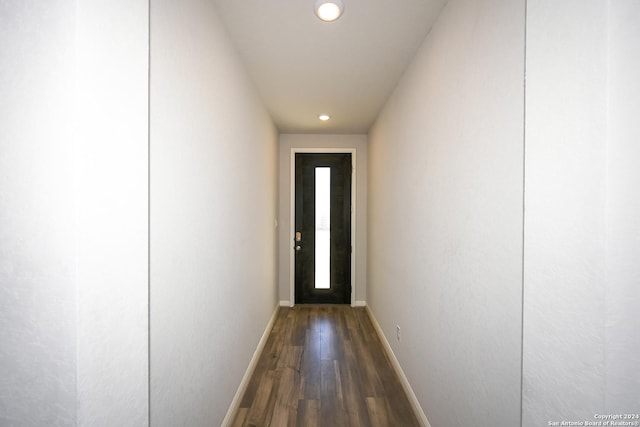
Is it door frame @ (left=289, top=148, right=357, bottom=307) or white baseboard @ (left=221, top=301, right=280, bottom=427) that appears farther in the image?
door frame @ (left=289, top=148, right=357, bottom=307)

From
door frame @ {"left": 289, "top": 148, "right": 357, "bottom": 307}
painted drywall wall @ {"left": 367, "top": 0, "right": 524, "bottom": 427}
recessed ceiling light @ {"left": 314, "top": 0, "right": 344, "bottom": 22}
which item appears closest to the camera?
painted drywall wall @ {"left": 367, "top": 0, "right": 524, "bottom": 427}

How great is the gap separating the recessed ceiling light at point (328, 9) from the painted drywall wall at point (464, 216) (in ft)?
1.91

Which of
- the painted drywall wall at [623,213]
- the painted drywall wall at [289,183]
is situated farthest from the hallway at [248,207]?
the painted drywall wall at [289,183]

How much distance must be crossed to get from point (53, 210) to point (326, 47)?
74.1 inches

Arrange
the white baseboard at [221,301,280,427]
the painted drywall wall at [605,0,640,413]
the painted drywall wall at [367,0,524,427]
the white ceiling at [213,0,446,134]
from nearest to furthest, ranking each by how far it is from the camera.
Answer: the painted drywall wall at [605,0,640,413] → the painted drywall wall at [367,0,524,427] → the white ceiling at [213,0,446,134] → the white baseboard at [221,301,280,427]

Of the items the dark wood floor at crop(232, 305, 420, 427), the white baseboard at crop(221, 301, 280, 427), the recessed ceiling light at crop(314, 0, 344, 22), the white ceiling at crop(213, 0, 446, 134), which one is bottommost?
the dark wood floor at crop(232, 305, 420, 427)

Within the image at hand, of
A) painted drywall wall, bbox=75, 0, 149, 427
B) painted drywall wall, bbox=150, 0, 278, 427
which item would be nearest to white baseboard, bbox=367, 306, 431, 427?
painted drywall wall, bbox=150, 0, 278, 427

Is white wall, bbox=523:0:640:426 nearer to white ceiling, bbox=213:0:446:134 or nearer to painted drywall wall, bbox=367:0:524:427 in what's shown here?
painted drywall wall, bbox=367:0:524:427

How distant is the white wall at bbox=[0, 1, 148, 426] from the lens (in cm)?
62

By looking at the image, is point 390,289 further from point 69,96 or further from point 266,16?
point 69,96

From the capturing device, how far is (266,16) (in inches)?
65.5

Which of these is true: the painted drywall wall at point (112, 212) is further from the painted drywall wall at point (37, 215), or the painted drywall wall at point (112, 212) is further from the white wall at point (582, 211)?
the white wall at point (582, 211)

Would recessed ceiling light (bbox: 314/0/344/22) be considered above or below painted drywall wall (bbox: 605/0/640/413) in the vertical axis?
above

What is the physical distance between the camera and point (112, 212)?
28.6 inches
